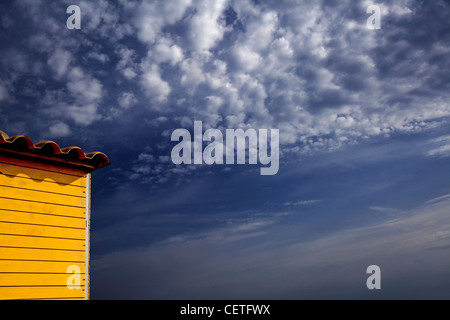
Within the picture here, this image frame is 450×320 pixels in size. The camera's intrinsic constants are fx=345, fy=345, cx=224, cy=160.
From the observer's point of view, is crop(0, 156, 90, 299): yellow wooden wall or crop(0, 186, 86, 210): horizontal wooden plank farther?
crop(0, 186, 86, 210): horizontal wooden plank

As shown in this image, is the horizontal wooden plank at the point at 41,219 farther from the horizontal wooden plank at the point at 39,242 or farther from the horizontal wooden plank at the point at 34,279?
the horizontal wooden plank at the point at 34,279

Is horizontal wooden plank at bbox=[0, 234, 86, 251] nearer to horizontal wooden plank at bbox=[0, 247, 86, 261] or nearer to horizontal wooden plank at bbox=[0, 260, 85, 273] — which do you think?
horizontal wooden plank at bbox=[0, 247, 86, 261]

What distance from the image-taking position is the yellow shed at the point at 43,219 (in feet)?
22.2

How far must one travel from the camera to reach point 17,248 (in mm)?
6816

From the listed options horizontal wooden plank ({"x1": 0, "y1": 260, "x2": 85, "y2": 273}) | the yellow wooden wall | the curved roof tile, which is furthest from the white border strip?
the curved roof tile

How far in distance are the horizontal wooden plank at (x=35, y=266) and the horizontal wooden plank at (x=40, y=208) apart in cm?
103

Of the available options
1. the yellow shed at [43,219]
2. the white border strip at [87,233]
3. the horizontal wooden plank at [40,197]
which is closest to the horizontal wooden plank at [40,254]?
the yellow shed at [43,219]

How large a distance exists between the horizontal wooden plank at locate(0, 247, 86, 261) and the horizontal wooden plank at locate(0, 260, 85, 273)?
0.08 meters

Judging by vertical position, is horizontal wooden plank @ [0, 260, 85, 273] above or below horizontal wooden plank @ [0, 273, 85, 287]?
above

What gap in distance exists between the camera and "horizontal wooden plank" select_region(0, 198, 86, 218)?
22.5ft
